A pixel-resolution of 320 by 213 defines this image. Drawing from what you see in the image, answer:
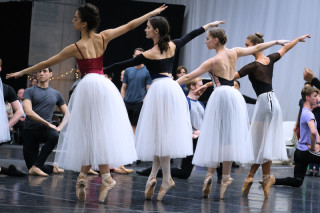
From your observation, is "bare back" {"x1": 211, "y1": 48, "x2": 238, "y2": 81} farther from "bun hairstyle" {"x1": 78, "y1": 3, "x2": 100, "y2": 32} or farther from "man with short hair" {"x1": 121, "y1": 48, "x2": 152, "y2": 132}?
"man with short hair" {"x1": 121, "y1": 48, "x2": 152, "y2": 132}

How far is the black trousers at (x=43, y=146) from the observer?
5.89m

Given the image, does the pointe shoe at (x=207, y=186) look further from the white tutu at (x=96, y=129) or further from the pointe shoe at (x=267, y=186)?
the white tutu at (x=96, y=129)

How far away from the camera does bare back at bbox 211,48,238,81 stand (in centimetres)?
470

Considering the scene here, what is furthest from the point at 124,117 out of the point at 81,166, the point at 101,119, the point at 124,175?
the point at 124,175

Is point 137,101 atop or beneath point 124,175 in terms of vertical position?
atop

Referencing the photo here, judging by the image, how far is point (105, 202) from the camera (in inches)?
163

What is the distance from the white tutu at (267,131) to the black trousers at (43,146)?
87.1 inches

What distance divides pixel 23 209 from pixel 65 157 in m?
0.68

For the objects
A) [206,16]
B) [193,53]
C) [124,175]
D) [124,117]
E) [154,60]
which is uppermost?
[206,16]

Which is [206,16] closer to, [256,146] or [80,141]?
[256,146]

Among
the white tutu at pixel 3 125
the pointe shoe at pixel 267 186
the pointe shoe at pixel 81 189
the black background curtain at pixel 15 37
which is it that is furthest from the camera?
the black background curtain at pixel 15 37

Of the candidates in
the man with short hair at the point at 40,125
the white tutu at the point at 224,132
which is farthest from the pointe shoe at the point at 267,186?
the man with short hair at the point at 40,125

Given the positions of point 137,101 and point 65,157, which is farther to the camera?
point 137,101

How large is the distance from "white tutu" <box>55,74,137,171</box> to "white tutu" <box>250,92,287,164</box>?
1.43 meters
